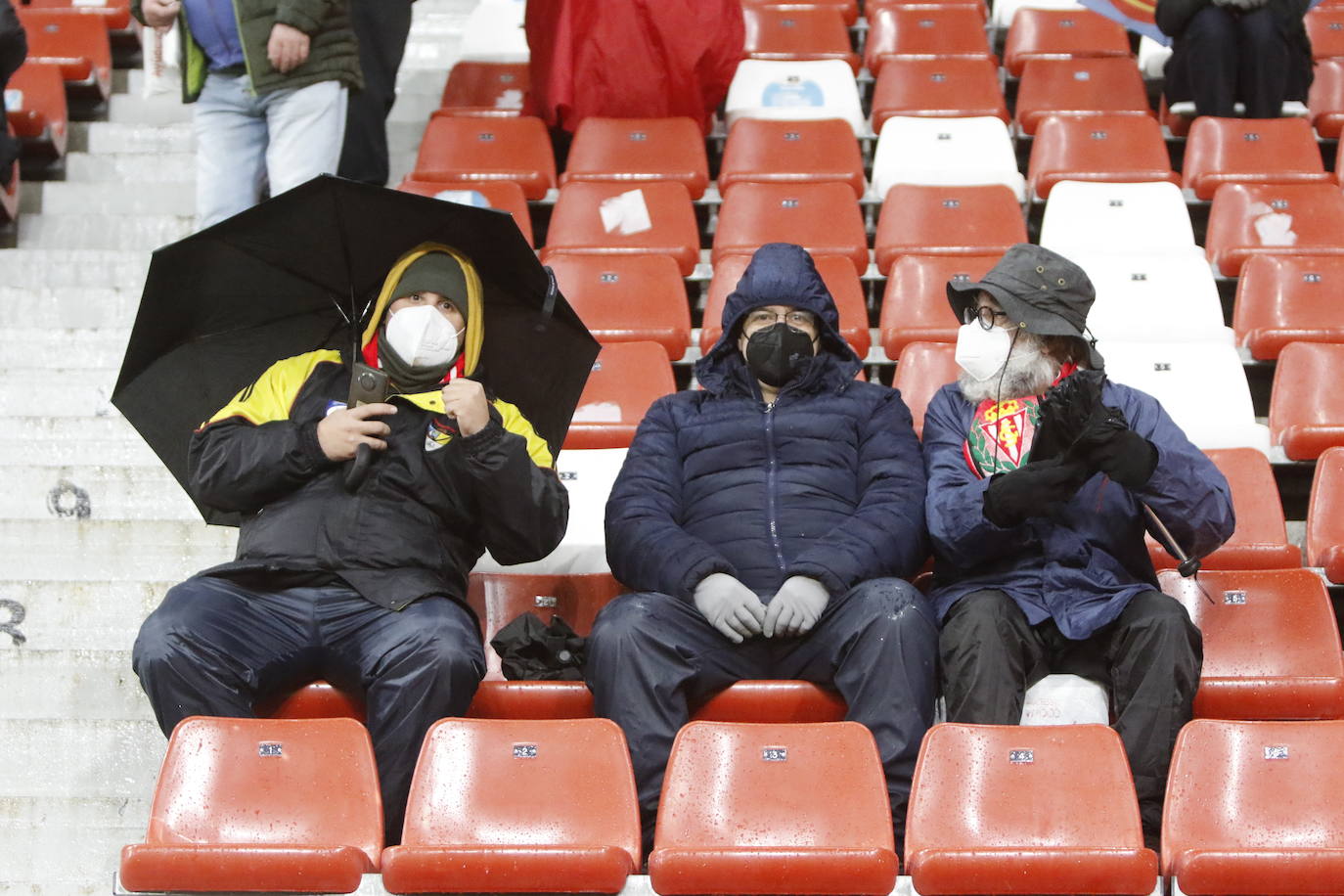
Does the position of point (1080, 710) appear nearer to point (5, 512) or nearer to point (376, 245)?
point (376, 245)

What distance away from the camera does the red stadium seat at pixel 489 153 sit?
5.21m

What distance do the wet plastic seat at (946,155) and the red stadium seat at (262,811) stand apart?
2784 mm

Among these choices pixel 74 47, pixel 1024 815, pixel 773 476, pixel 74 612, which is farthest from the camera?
pixel 74 47

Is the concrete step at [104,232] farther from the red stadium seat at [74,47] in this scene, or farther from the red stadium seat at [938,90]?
the red stadium seat at [938,90]

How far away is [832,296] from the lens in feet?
14.0

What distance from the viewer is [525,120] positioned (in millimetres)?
5457

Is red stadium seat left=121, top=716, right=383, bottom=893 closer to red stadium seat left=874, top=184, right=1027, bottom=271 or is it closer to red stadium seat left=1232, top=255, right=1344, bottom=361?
red stadium seat left=874, top=184, right=1027, bottom=271

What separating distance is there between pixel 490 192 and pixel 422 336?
65.2 inches

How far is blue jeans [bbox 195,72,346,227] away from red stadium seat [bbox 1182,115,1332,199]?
91.9 inches

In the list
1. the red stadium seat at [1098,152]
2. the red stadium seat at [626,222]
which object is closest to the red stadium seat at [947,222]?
the red stadium seat at [1098,152]

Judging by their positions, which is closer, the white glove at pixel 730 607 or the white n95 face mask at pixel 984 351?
the white glove at pixel 730 607

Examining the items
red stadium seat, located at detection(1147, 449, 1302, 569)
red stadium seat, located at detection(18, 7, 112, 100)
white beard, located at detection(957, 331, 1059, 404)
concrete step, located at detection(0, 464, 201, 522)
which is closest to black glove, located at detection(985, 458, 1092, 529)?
white beard, located at detection(957, 331, 1059, 404)

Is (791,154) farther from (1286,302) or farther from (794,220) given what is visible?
(1286,302)

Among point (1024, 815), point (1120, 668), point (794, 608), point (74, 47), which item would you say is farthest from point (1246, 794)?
point (74, 47)
